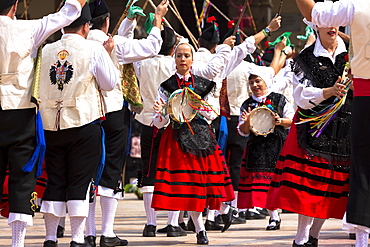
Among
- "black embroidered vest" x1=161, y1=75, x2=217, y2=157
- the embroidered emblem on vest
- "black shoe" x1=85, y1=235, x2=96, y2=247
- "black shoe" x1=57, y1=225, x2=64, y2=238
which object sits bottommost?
"black shoe" x1=57, y1=225, x2=64, y2=238

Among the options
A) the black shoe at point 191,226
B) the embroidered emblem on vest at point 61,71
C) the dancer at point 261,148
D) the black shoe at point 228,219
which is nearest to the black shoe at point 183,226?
the black shoe at point 191,226

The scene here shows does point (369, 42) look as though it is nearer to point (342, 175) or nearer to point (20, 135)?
point (342, 175)

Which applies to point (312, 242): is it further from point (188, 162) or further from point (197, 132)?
point (197, 132)

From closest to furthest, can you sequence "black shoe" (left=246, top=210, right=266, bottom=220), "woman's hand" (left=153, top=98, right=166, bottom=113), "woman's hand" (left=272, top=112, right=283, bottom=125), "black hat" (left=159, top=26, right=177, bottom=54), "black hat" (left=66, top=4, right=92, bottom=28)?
"black hat" (left=66, top=4, right=92, bottom=28) → "woman's hand" (left=153, top=98, right=166, bottom=113) → "black hat" (left=159, top=26, right=177, bottom=54) → "woman's hand" (left=272, top=112, right=283, bottom=125) → "black shoe" (left=246, top=210, right=266, bottom=220)

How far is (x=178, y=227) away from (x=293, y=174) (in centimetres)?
179

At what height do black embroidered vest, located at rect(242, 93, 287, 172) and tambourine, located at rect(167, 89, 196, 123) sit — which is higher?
tambourine, located at rect(167, 89, 196, 123)

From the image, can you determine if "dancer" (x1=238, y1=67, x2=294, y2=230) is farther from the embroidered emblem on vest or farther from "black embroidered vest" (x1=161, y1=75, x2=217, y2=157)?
the embroidered emblem on vest

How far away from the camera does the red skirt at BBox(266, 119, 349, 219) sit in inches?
198

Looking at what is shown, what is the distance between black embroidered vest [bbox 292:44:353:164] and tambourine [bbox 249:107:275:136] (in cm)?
209

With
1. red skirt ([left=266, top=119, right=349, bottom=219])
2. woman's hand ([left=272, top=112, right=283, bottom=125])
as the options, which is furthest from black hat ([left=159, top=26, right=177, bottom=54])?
red skirt ([left=266, top=119, right=349, bottom=219])

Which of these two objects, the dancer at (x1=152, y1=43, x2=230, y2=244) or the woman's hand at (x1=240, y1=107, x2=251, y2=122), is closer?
the dancer at (x1=152, y1=43, x2=230, y2=244)

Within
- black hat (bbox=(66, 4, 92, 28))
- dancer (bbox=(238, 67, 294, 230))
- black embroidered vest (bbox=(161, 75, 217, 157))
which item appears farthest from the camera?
dancer (bbox=(238, 67, 294, 230))

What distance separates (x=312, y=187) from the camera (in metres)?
5.10

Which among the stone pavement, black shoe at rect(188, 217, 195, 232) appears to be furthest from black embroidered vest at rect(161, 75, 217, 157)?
black shoe at rect(188, 217, 195, 232)
